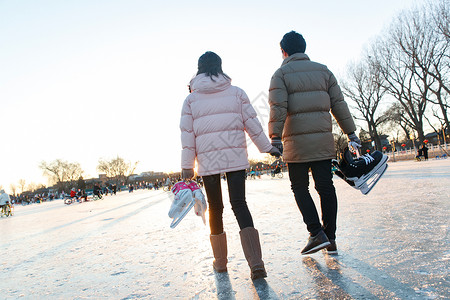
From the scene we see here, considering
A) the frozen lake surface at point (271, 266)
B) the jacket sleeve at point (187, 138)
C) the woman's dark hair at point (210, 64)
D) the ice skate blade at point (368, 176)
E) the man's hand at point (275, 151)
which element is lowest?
the frozen lake surface at point (271, 266)

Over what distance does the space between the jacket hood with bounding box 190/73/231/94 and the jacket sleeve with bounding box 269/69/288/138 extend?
0.36 meters

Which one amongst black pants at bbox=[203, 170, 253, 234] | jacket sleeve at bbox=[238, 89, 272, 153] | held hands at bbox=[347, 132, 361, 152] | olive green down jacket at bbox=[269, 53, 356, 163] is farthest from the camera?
held hands at bbox=[347, 132, 361, 152]

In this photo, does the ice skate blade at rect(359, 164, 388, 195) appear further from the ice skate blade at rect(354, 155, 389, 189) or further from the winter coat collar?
the winter coat collar

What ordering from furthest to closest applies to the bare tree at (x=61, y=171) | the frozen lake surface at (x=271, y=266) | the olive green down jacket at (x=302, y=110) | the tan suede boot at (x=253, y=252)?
the bare tree at (x=61, y=171) < the olive green down jacket at (x=302, y=110) < the tan suede boot at (x=253, y=252) < the frozen lake surface at (x=271, y=266)

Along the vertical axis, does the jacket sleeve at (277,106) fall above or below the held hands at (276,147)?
above

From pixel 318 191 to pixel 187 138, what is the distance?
3.44 feet

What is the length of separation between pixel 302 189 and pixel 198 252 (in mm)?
1103

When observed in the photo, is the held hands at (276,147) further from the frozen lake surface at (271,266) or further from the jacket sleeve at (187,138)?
the frozen lake surface at (271,266)

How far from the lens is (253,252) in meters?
2.01

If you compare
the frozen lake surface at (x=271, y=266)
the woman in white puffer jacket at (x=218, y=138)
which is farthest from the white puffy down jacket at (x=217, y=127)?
the frozen lake surface at (x=271, y=266)

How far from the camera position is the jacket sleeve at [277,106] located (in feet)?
7.66

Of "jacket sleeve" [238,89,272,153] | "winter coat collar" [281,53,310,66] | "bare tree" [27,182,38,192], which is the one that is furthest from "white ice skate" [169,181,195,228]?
"bare tree" [27,182,38,192]

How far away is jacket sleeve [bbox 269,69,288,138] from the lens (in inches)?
91.9

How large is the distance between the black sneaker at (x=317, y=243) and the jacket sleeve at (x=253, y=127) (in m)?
0.69
